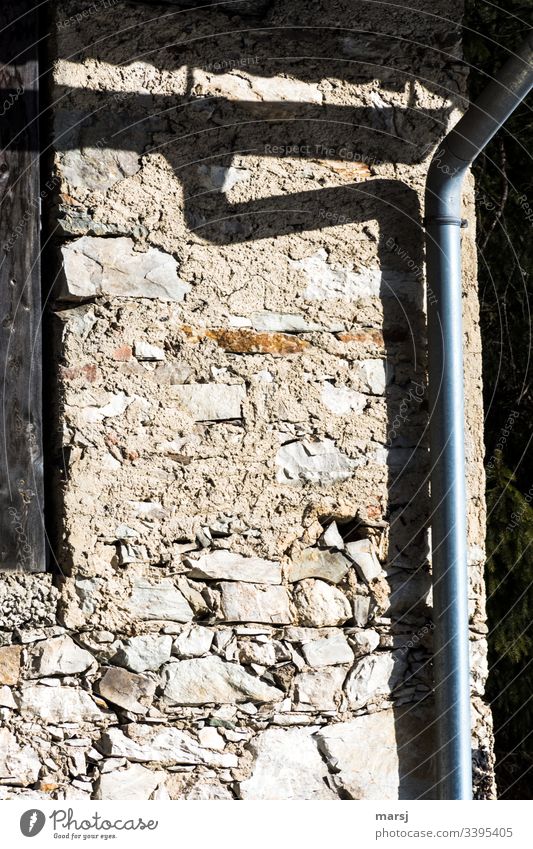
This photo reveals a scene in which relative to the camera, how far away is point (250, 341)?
3.10 m

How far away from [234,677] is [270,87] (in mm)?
1920

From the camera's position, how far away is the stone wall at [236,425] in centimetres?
287

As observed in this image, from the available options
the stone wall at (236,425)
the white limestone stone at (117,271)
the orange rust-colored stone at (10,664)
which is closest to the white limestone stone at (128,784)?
the stone wall at (236,425)

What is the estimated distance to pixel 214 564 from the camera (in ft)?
9.78

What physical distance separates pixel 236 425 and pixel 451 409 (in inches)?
27.8

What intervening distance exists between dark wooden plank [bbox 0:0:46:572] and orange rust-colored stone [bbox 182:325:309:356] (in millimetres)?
509

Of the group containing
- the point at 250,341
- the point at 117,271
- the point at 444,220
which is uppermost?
the point at 444,220

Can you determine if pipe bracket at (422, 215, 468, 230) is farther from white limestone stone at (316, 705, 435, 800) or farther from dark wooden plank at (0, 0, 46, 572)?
white limestone stone at (316, 705, 435, 800)

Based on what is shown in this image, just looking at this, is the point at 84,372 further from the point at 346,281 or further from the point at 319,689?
the point at 319,689

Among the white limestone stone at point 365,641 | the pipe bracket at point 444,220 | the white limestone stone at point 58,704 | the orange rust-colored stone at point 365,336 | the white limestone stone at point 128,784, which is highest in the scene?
the pipe bracket at point 444,220

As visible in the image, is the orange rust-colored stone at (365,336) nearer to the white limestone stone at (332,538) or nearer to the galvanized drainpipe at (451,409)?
the galvanized drainpipe at (451,409)

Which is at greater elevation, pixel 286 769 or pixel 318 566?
Answer: pixel 318 566

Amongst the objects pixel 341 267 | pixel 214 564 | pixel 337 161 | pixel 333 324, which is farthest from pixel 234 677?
pixel 337 161

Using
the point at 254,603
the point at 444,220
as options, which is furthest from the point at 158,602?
the point at 444,220
